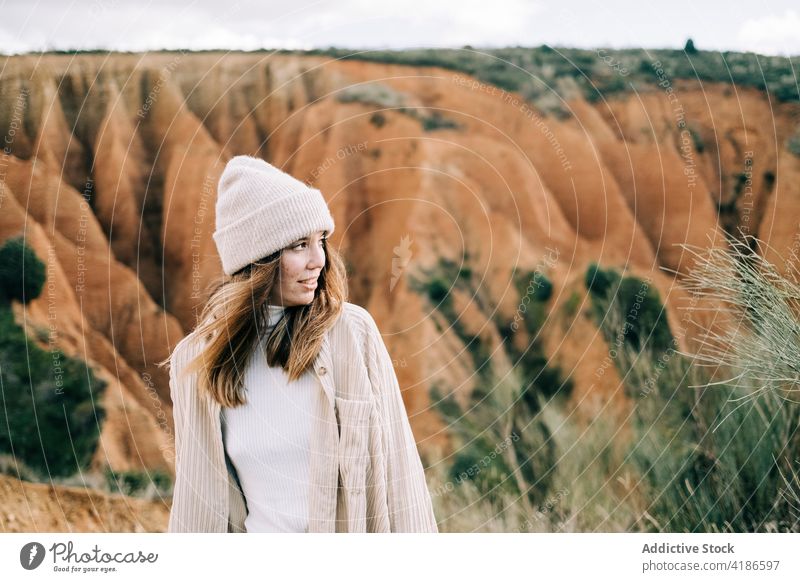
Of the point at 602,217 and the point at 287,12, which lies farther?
the point at 602,217

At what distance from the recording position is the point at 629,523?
302 centimetres

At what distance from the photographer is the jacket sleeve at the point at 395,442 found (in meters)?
1.92

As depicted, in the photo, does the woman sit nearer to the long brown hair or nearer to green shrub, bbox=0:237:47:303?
the long brown hair

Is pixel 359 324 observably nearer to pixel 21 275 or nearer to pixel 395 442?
pixel 395 442

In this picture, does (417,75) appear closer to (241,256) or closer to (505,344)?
(505,344)

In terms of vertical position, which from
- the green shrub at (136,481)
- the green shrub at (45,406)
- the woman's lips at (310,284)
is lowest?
the green shrub at (136,481)

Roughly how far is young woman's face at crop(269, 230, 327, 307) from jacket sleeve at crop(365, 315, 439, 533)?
155 millimetres

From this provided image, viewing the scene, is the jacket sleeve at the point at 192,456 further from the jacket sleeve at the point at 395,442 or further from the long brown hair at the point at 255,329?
the jacket sleeve at the point at 395,442

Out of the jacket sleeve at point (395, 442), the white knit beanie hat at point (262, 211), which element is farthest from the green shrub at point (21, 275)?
the jacket sleeve at point (395, 442)

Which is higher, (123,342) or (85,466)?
(123,342)

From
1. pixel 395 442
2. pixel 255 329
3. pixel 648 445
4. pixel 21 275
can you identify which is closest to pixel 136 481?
pixel 21 275

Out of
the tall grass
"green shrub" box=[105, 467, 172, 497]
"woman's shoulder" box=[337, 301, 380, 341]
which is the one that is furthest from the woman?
"green shrub" box=[105, 467, 172, 497]
